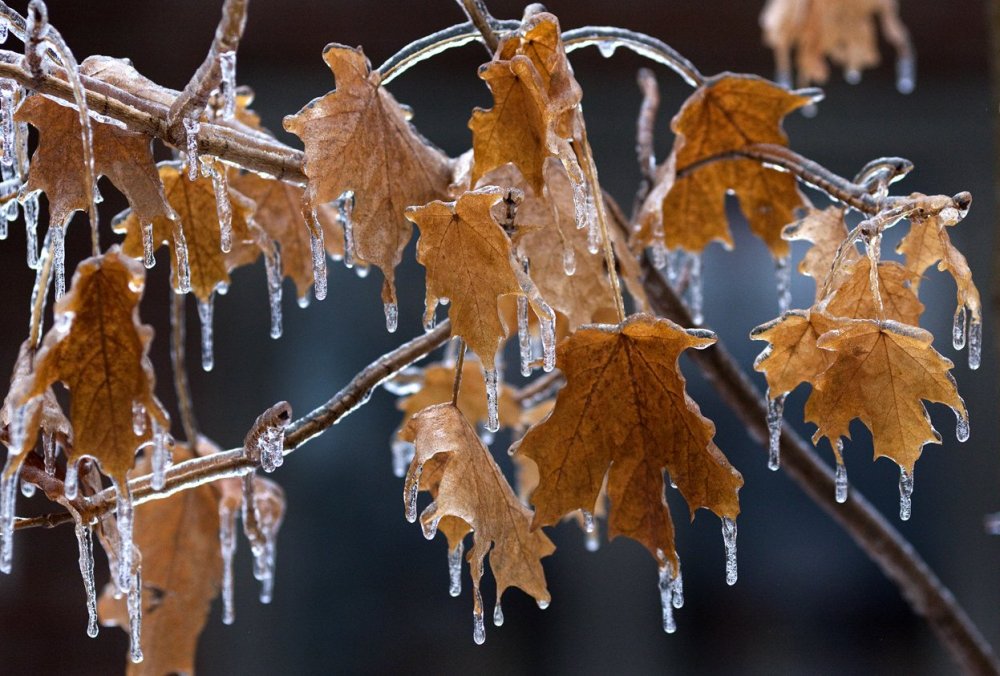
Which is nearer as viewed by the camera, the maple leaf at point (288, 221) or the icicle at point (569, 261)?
the icicle at point (569, 261)

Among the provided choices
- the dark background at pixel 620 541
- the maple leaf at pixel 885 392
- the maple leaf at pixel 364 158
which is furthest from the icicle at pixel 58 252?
the dark background at pixel 620 541

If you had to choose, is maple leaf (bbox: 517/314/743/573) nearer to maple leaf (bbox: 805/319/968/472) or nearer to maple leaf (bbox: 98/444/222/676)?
maple leaf (bbox: 805/319/968/472)

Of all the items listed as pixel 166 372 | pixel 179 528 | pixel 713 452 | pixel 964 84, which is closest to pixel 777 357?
pixel 713 452

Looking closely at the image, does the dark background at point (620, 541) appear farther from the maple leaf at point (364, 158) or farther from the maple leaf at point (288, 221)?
the maple leaf at point (364, 158)

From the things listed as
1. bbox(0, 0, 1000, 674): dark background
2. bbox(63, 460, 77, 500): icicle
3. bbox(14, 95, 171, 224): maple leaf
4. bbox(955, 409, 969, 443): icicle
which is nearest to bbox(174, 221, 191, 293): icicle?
bbox(14, 95, 171, 224): maple leaf

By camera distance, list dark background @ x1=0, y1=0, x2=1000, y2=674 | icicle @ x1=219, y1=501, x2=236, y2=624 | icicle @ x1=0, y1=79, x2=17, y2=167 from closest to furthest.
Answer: icicle @ x1=0, y1=79, x2=17, y2=167 < icicle @ x1=219, y1=501, x2=236, y2=624 < dark background @ x1=0, y1=0, x2=1000, y2=674

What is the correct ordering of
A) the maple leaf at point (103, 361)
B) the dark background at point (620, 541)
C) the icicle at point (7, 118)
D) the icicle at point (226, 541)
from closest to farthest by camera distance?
1. the maple leaf at point (103, 361)
2. the icicle at point (7, 118)
3. the icicle at point (226, 541)
4. the dark background at point (620, 541)
